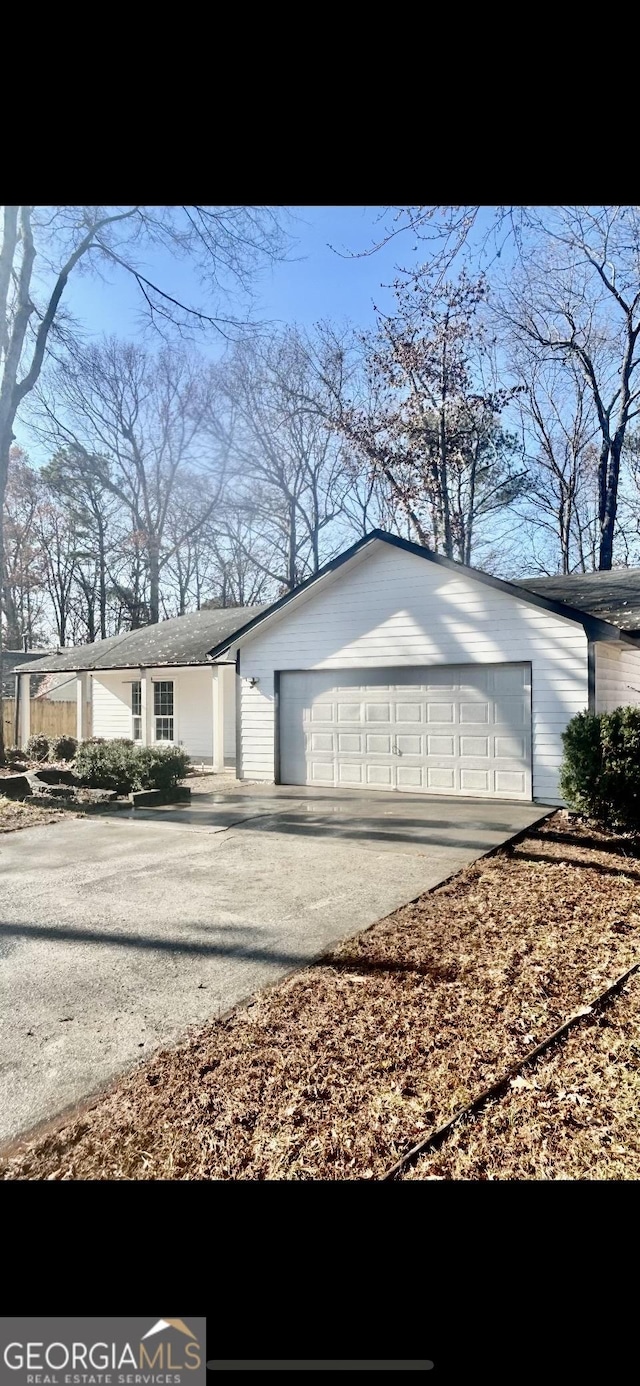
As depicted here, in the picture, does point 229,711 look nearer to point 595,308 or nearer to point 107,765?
point 107,765

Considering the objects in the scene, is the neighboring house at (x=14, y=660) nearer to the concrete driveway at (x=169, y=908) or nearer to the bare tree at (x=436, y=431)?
the concrete driveway at (x=169, y=908)

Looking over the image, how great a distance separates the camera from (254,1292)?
3.89 feet

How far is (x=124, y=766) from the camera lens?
656cm

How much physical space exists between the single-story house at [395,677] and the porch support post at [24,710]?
574mm

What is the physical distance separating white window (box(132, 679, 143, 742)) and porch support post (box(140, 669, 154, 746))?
0.01m

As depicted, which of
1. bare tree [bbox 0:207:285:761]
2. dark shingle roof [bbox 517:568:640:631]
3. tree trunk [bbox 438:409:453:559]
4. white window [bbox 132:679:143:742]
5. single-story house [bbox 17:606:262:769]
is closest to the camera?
bare tree [bbox 0:207:285:761]

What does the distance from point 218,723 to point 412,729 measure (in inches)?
112

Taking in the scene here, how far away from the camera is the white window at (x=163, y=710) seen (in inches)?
263

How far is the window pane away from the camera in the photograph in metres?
6.62

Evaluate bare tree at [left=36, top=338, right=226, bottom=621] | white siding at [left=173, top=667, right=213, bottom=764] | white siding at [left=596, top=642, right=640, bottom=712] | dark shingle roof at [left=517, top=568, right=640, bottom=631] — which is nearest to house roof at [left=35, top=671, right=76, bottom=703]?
bare tree at [left=36, top=338, right=226, bottom=621]

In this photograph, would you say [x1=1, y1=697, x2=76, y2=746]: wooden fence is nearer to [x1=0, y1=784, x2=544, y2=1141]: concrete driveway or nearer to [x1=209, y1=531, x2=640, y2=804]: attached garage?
[x1=0, y1=784, x2=544, y2=1141]: concrete driveway

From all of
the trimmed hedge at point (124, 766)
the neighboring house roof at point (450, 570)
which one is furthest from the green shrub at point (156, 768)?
the neighboring house roof at point (450, 570)
